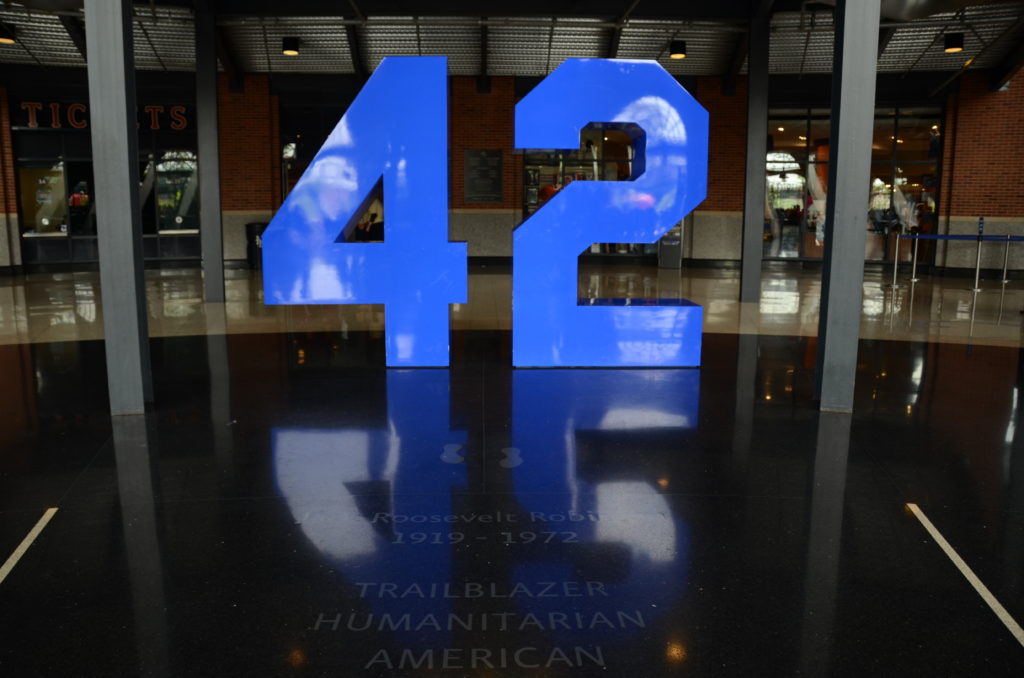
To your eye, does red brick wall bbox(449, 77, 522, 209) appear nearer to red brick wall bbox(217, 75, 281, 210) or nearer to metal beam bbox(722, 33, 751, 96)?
red brick wall bbox(217, 75, 281, 210)

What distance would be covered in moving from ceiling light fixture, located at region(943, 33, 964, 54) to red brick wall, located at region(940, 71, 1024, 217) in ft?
9.11

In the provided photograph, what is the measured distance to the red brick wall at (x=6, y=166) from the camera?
60.3 feet

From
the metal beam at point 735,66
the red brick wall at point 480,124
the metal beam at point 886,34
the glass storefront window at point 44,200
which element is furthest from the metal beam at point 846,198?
the glass storefront window at point 44,200

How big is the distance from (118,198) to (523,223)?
3.27 metres

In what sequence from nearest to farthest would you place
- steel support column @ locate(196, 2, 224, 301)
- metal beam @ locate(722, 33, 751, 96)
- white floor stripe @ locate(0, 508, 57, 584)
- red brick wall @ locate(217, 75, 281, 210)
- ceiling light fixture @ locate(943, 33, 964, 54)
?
white floor stripe @ locate(0, 508, 57, 584) → steel support column @ locate(196, 2, 224, 301) → ceiling light fixture @ locate(943, 33, 964, 54) → metal beam @ locate(722, 33, 751, 96) → red brick wall @ locate(217, 75, 281, 210)

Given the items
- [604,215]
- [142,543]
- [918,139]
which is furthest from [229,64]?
[142,543]

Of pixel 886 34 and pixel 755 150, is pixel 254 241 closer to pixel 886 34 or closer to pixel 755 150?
pixel 755 150

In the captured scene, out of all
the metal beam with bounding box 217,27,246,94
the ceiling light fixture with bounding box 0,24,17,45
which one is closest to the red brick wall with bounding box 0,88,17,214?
the ceiling light fixture with bounding box 0,24,17,45

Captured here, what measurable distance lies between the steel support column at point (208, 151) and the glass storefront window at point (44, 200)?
829 centimetres

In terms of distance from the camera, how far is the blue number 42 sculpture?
7.51 metres

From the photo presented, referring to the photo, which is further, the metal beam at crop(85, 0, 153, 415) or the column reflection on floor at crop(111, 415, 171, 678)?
the metal beam at crop(85, 0, 153, 415)

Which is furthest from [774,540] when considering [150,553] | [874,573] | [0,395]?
[0,395]

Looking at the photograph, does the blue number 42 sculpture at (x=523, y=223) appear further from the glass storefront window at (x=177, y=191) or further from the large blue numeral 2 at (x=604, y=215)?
the glass storefront window at (x=177, y=191)

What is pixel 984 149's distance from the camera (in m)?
18.3
